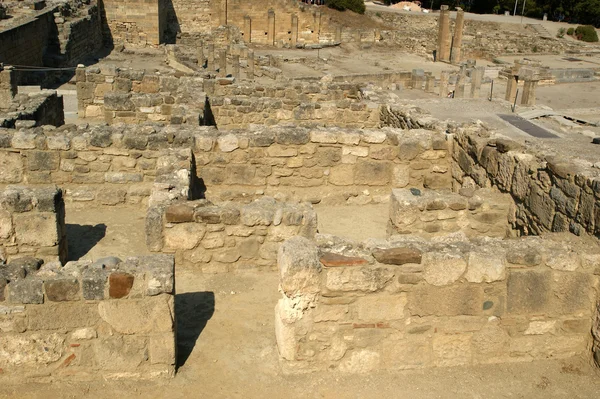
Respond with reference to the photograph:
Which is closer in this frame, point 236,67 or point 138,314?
point 138,314

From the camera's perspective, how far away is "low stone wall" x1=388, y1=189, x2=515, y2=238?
727 centimetres

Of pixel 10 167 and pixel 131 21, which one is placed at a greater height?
pixel 10 167

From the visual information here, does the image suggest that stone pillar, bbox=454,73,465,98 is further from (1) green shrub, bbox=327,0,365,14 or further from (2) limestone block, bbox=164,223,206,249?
(1) green shrub, bbox=327,0,365,14

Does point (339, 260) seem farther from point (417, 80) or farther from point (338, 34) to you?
point (338, 34)

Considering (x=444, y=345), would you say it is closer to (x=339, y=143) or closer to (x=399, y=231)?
(x=399, y=231)

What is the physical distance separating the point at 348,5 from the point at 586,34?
60.0 ft

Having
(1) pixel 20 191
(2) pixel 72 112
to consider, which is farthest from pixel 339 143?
(2) pixel 72 112

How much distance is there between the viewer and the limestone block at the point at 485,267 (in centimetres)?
508

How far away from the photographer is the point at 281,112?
12.8 meters

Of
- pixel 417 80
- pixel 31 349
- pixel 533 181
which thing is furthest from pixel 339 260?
pixel 417 80

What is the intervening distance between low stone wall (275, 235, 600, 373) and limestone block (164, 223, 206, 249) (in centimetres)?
199

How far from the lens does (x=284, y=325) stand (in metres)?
5.06

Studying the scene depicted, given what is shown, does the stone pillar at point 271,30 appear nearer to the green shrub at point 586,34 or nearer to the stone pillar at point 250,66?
the stone pillar at point 250,66

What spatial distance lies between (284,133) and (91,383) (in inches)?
193
